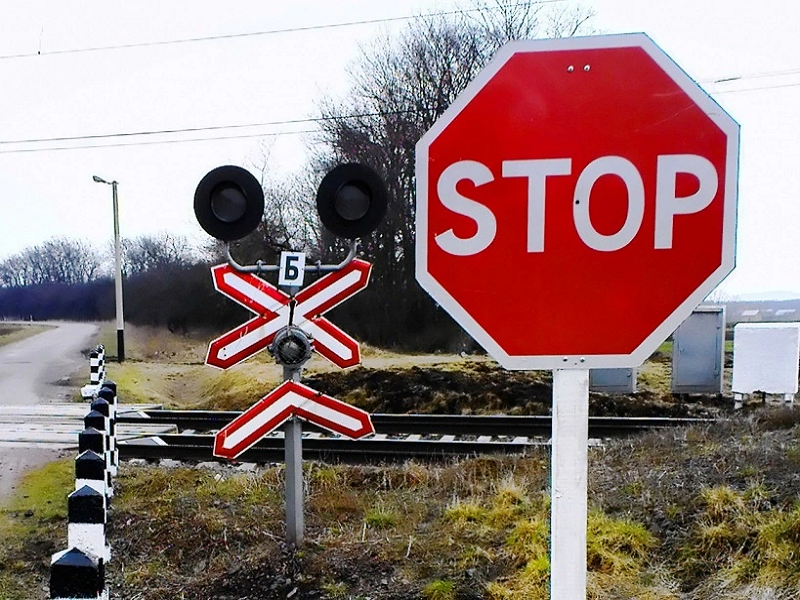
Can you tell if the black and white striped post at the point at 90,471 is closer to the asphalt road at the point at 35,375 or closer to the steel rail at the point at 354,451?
the asphalt road at the point at 35,375

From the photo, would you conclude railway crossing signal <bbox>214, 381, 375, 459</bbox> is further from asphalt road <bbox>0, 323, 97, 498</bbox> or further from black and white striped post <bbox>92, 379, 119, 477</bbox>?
asphalt road <bbox>0, 323, 97, 498</bbox>

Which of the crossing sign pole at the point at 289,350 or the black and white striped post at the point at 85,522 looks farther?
the crossing sign pole at the point at 289,350

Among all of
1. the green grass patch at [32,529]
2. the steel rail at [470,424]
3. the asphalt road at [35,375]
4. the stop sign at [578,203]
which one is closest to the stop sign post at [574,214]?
the stop sign at [578,203]

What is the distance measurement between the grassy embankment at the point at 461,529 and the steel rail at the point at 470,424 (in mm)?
2162

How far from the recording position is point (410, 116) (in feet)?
69.9

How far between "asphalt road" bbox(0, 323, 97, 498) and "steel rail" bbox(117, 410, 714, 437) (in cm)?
196

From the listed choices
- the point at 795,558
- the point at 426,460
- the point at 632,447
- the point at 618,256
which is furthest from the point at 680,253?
the point at 426,460

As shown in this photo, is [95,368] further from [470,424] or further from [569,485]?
[569,485]

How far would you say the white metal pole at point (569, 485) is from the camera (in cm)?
112

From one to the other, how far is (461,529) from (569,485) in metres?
2.47

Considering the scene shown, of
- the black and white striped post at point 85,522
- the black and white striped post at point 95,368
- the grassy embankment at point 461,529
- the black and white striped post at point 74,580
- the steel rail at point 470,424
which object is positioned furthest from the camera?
the black and white striped post at point 95,368

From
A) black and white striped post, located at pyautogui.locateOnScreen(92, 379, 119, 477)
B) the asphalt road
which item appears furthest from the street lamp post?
black and white striped post, located at pyautogui.locateOnScreen(92, 379, 119, 477)

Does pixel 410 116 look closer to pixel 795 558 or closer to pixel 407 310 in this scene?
pixel 407 310

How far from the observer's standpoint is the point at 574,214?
1110 mm
